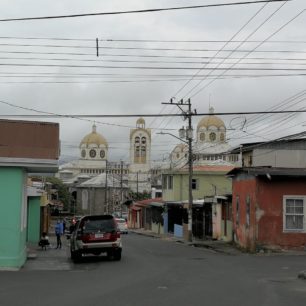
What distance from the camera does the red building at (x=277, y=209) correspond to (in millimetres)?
28516

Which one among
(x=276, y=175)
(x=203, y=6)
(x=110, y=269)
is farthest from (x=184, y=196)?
(x=203, y=6)

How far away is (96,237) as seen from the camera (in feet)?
77.8

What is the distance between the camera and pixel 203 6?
1388 centimetres

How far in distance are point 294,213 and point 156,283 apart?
15.1 metres

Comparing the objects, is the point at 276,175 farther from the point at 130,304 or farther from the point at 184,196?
the point at 184,196

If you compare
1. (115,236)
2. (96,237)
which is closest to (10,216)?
(96,237)

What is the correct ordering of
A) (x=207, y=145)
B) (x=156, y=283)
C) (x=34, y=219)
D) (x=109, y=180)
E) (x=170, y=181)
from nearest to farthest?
(x=156, y=283)
(x=34, y=219)
(x=170, y=181)
(x=207, y=145)
(x=109, y=180)

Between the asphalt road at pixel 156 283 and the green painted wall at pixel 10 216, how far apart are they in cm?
70

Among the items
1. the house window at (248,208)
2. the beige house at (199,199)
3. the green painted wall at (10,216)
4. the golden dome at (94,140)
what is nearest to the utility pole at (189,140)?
the beige house at (199,199)

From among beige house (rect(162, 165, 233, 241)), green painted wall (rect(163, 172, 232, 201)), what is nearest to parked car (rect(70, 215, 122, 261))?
beige house (rect(162, 165, 233, 241))

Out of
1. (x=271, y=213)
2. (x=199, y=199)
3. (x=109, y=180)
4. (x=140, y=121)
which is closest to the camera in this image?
(x=271, y=213)

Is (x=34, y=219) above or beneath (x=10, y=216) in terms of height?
beneath

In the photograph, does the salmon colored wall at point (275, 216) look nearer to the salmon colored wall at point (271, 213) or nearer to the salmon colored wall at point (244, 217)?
the salmon colored wall at point (271, 213)

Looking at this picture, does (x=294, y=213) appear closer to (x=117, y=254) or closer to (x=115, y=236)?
(x=117, y=254)
